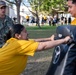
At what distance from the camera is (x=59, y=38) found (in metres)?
3.47

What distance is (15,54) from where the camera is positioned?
355cm

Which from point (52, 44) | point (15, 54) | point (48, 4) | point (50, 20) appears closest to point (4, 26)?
point (15, 54)

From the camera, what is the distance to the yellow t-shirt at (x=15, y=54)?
349 cm

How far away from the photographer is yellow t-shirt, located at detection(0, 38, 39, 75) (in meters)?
3.49

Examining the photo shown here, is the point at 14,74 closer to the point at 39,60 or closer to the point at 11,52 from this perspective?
the point at 11,52

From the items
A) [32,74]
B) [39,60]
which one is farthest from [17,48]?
[39,60]

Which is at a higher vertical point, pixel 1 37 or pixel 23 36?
pixel 23 36

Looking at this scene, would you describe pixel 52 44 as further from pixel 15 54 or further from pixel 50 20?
pixel 50 20

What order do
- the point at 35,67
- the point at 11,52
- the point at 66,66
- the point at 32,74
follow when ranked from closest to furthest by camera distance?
the point at 66,66
the point at 11,52
the point at 32,74
the point at 35,67

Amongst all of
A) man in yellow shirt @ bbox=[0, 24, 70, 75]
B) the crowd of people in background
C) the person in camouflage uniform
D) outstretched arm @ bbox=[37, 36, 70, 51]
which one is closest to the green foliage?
the crowd of people in background

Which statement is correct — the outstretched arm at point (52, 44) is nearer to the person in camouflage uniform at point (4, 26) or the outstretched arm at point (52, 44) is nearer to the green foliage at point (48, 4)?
the person in camouflage uniform at point (4, 26)

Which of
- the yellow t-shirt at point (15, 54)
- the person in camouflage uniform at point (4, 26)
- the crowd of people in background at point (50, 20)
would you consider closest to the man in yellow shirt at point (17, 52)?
the yellow t-shirt at point (15, 54)

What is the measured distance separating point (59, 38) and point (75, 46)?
8.2 inches

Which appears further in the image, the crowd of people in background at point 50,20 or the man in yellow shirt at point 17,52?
the crowd of people in background at point 50,20
